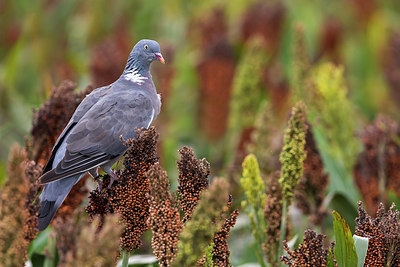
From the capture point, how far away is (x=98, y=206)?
2.25 meters

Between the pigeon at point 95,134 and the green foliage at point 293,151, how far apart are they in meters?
0.59

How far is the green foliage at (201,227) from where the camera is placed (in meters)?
1.77

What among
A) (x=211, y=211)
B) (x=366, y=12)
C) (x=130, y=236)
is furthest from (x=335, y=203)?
(x=366, y=12)

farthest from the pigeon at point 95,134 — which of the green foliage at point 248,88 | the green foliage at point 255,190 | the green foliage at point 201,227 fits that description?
the green foliage at point 248,88

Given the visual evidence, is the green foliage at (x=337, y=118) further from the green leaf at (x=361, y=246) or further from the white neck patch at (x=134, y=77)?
the green leaf at (x=361, y=246)

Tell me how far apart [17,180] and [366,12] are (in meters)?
8.27

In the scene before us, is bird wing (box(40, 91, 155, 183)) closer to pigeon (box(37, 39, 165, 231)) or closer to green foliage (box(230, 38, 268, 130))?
pigeon (box(37, 39, 165, 231))

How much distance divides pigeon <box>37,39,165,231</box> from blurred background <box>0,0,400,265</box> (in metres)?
0.68

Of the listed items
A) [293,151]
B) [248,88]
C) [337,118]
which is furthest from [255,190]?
[248,88]

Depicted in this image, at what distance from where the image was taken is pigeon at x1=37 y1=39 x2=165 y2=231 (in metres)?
2.49

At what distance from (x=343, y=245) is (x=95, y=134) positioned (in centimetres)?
107

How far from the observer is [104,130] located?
2.70 m

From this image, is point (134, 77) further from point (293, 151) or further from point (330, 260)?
point (330, 260)

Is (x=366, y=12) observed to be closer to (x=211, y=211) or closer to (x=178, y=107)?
(x=178, y=107)
